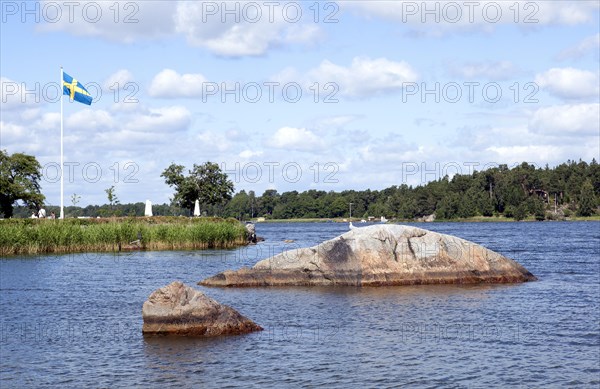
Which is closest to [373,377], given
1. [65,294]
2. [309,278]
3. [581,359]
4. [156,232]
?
→ [581,359]

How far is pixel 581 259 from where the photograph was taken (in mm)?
56688

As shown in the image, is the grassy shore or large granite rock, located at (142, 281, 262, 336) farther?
the grassy shore

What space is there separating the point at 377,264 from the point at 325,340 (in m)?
14.1

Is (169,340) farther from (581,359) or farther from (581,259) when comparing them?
(581,259)

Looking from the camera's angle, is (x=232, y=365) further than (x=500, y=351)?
No

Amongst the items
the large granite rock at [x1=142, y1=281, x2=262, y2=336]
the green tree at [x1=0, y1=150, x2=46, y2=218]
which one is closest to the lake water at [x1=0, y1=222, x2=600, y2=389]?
the large granite rock at [x1=142, y1=281, x2=262, y2=336]

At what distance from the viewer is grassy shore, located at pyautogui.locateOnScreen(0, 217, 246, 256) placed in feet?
191

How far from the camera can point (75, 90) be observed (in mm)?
66812

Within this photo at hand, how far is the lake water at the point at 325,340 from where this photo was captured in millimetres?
19312

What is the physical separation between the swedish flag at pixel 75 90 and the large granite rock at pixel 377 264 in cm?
3405

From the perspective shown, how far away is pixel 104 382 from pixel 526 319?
15.5 metres

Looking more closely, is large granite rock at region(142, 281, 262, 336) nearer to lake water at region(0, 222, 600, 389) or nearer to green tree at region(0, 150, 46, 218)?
lake water at region(0, 222, 600, 389)

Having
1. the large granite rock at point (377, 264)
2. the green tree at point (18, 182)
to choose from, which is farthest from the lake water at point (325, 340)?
the green tree at point (18, 182)

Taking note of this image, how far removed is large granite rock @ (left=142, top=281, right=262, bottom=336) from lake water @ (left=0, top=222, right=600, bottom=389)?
66cm
